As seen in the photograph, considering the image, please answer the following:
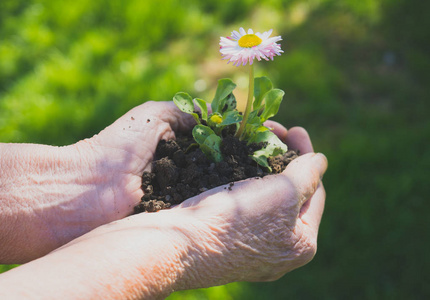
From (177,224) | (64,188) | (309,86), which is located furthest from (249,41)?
(309,86)

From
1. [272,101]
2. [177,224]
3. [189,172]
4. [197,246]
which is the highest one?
[272,101]

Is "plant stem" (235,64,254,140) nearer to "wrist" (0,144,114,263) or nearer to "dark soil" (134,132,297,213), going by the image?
"dark soil" (134,132,297,213)

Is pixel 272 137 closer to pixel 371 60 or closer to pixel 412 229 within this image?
pixel 412 229

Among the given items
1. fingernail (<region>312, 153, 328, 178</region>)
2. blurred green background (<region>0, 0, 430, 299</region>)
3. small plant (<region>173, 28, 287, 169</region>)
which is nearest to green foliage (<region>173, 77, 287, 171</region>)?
small plant (<region>173, 28, 287, 169</region>)

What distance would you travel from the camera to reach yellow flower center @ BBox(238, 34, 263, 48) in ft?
6.49

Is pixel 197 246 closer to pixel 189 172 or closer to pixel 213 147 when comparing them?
pixel 189 172

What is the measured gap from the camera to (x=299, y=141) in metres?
2.51

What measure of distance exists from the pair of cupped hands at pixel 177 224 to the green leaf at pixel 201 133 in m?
0.27

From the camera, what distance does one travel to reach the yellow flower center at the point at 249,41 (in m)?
1.98

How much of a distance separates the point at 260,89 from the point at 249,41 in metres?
0.49

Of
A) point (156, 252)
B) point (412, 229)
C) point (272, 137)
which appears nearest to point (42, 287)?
point (156, 252)

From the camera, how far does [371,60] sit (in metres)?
4.29

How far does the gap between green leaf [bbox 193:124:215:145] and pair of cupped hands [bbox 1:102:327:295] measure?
273 mm

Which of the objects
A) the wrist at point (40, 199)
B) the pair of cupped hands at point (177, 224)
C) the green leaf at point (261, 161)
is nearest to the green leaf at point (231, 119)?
the green leaf at point (261, 161)
